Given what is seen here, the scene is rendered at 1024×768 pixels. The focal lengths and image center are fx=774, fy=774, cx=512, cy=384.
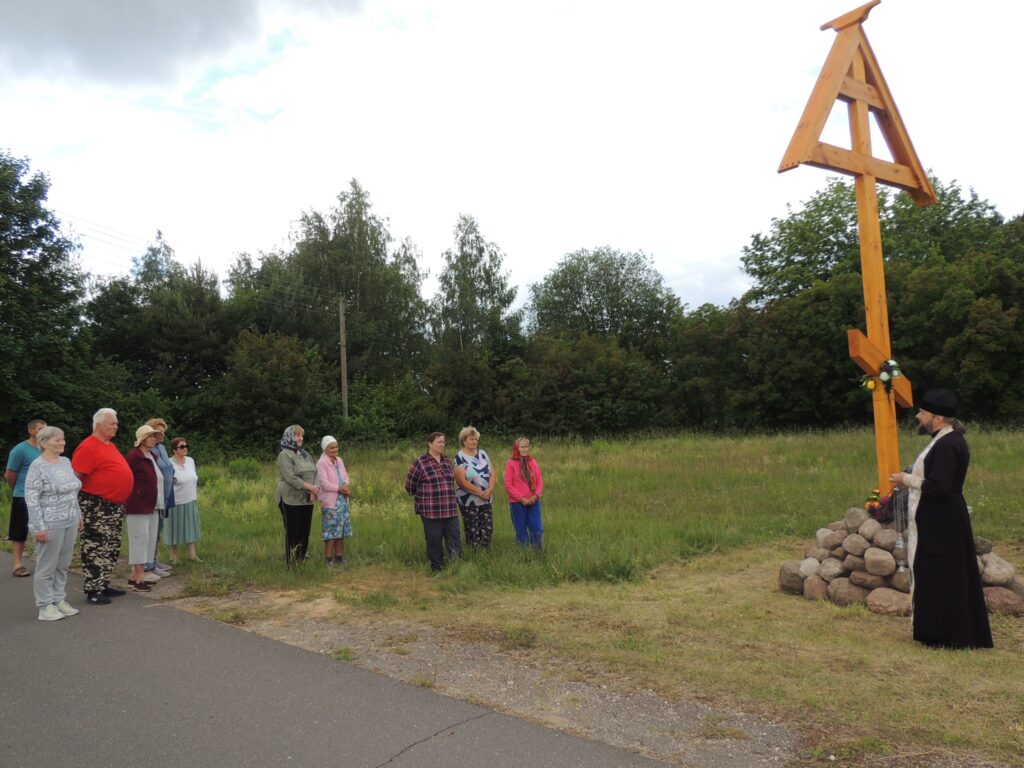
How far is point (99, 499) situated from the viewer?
7.49m

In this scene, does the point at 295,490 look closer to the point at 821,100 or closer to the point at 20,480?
the point at 20,480

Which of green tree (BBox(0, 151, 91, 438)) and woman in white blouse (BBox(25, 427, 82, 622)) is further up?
green tree (BBox(0, 151, 91, 438))

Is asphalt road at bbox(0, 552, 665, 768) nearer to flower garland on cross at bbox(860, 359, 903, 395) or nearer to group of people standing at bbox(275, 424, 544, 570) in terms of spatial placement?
group of people standing at bbox(275, 424, 544, 570)

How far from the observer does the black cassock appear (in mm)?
5516

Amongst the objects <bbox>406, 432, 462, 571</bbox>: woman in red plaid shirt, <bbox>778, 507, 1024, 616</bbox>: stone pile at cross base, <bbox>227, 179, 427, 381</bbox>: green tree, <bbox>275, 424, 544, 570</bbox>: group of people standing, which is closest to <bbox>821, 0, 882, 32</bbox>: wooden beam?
<bbox>778, 507, 1024, 616</bbox>: stone pile at cross base

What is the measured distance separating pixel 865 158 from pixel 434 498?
565cm

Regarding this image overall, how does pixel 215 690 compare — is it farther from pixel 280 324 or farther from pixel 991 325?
pixel 280 324

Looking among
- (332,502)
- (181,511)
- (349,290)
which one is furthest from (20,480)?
(349,290)

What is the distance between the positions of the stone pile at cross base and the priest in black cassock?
0.92m

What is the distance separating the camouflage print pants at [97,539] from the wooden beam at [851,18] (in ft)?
28.0

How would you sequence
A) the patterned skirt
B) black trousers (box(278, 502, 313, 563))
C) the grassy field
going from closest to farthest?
1. the grassy field
2. black trousers (box(278, 502, 313, 563))
3. the patterned skirt

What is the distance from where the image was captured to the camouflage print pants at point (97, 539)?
7430 millimetres

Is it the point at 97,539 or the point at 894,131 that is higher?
the point at 894,131

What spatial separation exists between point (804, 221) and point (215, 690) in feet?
152
